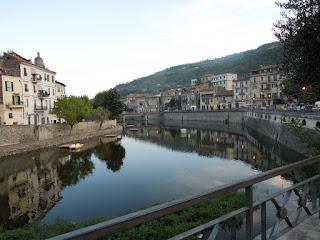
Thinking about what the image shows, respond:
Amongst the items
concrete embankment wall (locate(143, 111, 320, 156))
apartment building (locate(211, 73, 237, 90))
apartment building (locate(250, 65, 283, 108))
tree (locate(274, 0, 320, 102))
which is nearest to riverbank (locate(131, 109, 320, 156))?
concrete embankment wall (locate(143, 111, 320, 156))

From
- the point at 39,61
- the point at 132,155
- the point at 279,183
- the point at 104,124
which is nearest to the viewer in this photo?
the point at 279,183

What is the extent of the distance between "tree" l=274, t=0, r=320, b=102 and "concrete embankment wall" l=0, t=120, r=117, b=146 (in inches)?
1781

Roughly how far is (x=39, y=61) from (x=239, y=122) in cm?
6206

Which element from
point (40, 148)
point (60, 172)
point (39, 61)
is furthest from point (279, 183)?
point (39, 61)

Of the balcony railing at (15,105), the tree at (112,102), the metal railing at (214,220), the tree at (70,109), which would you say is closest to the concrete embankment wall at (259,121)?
the metal railing at (214,220)

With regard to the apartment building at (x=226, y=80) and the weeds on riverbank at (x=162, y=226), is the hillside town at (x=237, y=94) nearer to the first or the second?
the apartment building at (x=226, y=80)

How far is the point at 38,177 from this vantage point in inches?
1328

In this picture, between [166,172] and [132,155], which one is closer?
[166,172]

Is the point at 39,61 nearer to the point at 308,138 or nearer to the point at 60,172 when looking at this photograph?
the point at 60,172

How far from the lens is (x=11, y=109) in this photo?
58.4 m

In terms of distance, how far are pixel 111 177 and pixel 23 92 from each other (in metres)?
36.3

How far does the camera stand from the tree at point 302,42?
8.26 m

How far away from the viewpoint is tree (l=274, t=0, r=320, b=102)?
8.26 metres

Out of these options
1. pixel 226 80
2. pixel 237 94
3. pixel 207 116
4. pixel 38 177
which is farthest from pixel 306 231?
pixel 226 80
